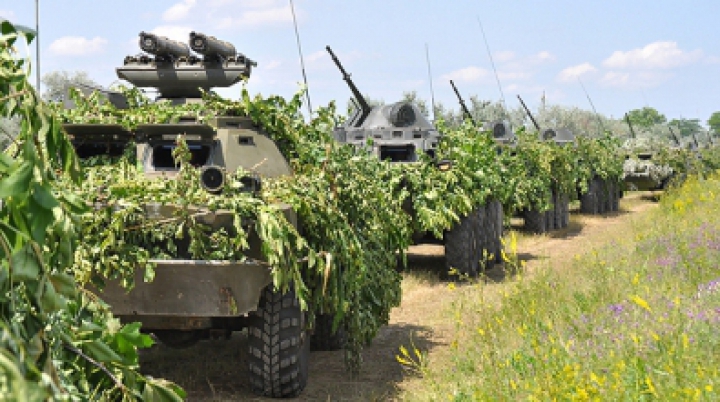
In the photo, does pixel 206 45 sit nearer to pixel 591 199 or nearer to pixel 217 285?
pixel 217 285

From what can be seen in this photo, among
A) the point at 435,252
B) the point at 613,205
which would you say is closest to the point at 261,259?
the point at 435,252

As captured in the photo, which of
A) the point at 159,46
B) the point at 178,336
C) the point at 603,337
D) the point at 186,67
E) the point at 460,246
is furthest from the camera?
the point at 460,246

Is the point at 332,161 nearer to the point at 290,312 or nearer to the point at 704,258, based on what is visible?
the point at 290,312

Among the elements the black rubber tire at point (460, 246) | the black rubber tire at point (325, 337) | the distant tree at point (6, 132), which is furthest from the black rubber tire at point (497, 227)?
the distant tree at point (6, 132)

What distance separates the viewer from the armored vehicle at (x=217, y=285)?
5.27m

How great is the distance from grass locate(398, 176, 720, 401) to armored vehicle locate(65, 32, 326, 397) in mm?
768

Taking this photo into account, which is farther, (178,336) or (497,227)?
(497,227)

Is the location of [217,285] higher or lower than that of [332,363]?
higher

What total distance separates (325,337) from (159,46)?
323 centimetres

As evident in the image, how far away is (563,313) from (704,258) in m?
1.48

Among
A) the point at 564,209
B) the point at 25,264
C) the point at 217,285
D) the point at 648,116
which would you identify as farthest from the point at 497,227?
the point at 648,116

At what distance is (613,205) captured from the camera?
23.0m

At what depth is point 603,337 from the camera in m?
5.22

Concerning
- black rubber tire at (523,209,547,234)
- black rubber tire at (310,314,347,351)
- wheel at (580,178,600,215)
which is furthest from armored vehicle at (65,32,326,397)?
wheel at (580,178,600,215)
